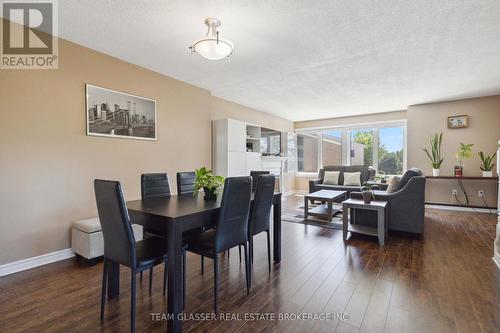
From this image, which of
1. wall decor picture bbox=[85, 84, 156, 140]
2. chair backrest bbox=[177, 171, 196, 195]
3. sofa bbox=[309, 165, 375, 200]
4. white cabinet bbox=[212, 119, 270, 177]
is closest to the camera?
chair backrest bbox=[177, 171, 196, 195]

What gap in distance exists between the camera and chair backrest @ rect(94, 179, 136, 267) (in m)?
1.53

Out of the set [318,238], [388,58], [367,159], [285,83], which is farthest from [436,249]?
[367,159]

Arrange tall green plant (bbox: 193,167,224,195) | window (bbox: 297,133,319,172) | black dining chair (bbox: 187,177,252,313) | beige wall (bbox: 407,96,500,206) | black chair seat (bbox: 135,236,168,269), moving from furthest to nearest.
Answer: window (bbox: 297,133,319,172) < beige wall (bbox: 407,96,500,206) < tall green plant (bbox: 193,167,224,195) < black dining chair (bbox: 187,177,252,313) < black chair seat (bbox: 135,236,168,269)

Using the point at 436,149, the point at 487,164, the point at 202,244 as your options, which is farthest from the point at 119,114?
the point at 487,164

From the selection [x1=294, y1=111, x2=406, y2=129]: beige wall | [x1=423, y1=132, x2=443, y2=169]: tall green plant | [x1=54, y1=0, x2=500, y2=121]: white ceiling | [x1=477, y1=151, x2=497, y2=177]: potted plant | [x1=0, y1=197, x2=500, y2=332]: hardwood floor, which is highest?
[x1=54, y1=0, x2=500, y2=121]: white ceiling

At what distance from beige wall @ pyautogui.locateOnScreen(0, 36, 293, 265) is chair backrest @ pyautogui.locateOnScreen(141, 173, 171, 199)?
1002 millimetres

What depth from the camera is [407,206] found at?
348 centimetres

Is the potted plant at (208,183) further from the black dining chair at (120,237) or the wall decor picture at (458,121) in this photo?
the wall decor picture at (458,121)

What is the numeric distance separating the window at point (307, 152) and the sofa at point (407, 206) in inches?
173

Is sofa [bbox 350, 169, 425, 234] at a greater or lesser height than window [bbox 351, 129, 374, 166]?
lesser

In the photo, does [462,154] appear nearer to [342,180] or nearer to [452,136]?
[452,136]

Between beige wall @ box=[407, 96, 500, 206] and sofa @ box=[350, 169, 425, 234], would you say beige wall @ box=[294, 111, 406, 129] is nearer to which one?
beige wall @ box=[407, 96, 500, 206]

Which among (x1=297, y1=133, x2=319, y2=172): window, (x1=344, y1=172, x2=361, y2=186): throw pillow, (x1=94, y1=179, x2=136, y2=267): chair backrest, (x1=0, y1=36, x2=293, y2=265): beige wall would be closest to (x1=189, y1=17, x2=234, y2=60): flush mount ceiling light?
(x1=94, y1=179, x2=136, y2=267): chair backrest

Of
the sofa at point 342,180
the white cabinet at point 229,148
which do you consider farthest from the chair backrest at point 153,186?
the sofa at point 342,180
